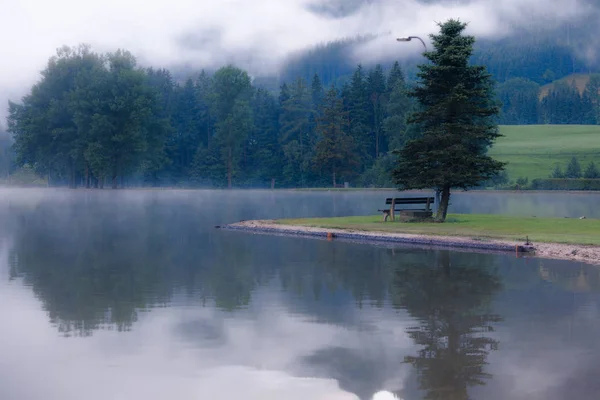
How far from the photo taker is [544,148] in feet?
527

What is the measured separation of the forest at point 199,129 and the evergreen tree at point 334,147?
212 mm

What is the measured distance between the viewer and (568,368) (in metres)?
10.1

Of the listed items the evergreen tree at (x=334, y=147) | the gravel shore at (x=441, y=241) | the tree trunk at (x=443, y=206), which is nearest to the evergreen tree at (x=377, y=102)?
the evergreen tree at (x=334, y=147)

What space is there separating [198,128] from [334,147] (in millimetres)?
41672

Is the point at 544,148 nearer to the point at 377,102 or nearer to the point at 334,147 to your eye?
the point at 377,102

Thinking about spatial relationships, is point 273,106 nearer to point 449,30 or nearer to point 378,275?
point 449,30

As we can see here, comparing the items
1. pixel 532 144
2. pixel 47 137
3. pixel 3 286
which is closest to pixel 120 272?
pixel 3 286

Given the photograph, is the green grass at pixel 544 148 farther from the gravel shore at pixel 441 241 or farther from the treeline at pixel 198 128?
the gravel shore at pixel 441 241

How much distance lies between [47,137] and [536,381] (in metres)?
128

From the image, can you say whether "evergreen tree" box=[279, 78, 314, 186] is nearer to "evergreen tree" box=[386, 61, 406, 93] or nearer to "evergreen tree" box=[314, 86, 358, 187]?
"evergreen tree" box=[314, 86, 358, 187]

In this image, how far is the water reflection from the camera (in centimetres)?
979

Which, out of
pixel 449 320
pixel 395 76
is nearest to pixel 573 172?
pixel 395 76

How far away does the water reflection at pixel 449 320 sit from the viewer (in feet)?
32.1

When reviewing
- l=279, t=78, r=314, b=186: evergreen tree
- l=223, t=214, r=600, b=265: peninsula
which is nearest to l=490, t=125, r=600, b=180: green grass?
l=279, t=78, r=314, b=186: evergreen tree
